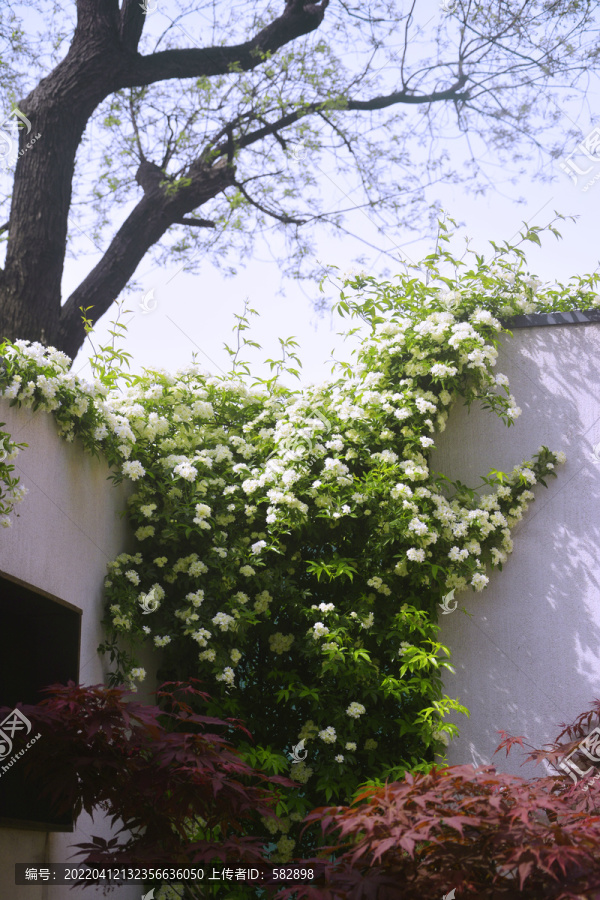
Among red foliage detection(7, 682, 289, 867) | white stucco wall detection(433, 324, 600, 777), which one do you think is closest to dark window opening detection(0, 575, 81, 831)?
red foliage detection(7, 682, 289, 867)

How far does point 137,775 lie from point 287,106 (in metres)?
6.07

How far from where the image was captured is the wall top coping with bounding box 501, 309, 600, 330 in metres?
3.88

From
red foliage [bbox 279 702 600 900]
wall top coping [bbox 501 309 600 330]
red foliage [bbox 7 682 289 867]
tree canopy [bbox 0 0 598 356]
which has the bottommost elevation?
red foliage [bbox 279 702 600 900]

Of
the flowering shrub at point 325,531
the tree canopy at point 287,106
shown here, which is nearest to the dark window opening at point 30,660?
the flowering shrub at point 325,531

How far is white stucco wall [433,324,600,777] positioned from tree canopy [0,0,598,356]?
3193 mm

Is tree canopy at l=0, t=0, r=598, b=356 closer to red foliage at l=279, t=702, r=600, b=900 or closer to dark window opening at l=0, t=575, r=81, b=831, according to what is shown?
dark window opening at l=0, t=575, r=81, b=831

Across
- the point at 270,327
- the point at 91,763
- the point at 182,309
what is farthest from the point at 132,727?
the point at 182,309

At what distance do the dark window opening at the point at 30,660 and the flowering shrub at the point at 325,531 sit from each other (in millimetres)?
409

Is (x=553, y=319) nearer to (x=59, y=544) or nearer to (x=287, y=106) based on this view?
(x=59, y=544)

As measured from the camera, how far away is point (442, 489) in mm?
3826

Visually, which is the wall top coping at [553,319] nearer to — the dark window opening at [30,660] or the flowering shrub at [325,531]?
the flowering shrub at [325,531]

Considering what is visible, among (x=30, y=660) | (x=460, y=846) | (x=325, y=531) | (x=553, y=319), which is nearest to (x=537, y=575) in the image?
(x=325, y=531)

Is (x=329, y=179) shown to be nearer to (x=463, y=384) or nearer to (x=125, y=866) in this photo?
(x=463, y=384)

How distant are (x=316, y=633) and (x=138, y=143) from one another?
521cm
